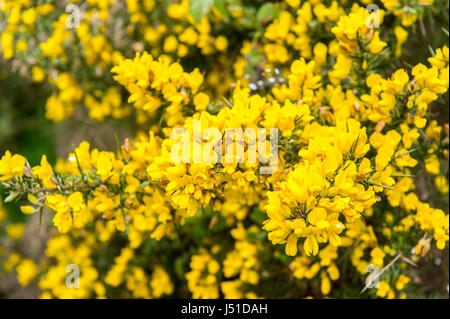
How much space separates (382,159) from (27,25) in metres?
1.79

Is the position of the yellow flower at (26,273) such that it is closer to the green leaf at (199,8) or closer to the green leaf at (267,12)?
the green leaf at (199,8)

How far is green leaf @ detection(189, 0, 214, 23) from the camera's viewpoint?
5.57 ft

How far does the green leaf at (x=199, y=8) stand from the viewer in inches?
66.8

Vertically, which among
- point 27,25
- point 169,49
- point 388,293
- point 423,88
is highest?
point 27,25

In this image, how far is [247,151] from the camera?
1078 millimetres

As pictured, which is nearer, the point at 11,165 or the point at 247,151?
the point at 247,151

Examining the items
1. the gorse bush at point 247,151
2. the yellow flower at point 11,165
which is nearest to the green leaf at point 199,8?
the gorse bush at point 247,151

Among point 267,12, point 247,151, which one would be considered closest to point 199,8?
point 267,12

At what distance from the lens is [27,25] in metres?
2.12

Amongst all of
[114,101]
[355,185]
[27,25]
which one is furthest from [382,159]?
[27,25]

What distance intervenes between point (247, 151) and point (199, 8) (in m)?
0.86

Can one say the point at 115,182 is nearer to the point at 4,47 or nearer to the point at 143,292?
the point at 143,292

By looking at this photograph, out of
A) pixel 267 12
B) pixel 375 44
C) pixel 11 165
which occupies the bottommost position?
pixel 11 165

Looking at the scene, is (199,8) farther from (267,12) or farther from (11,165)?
(11,165)
